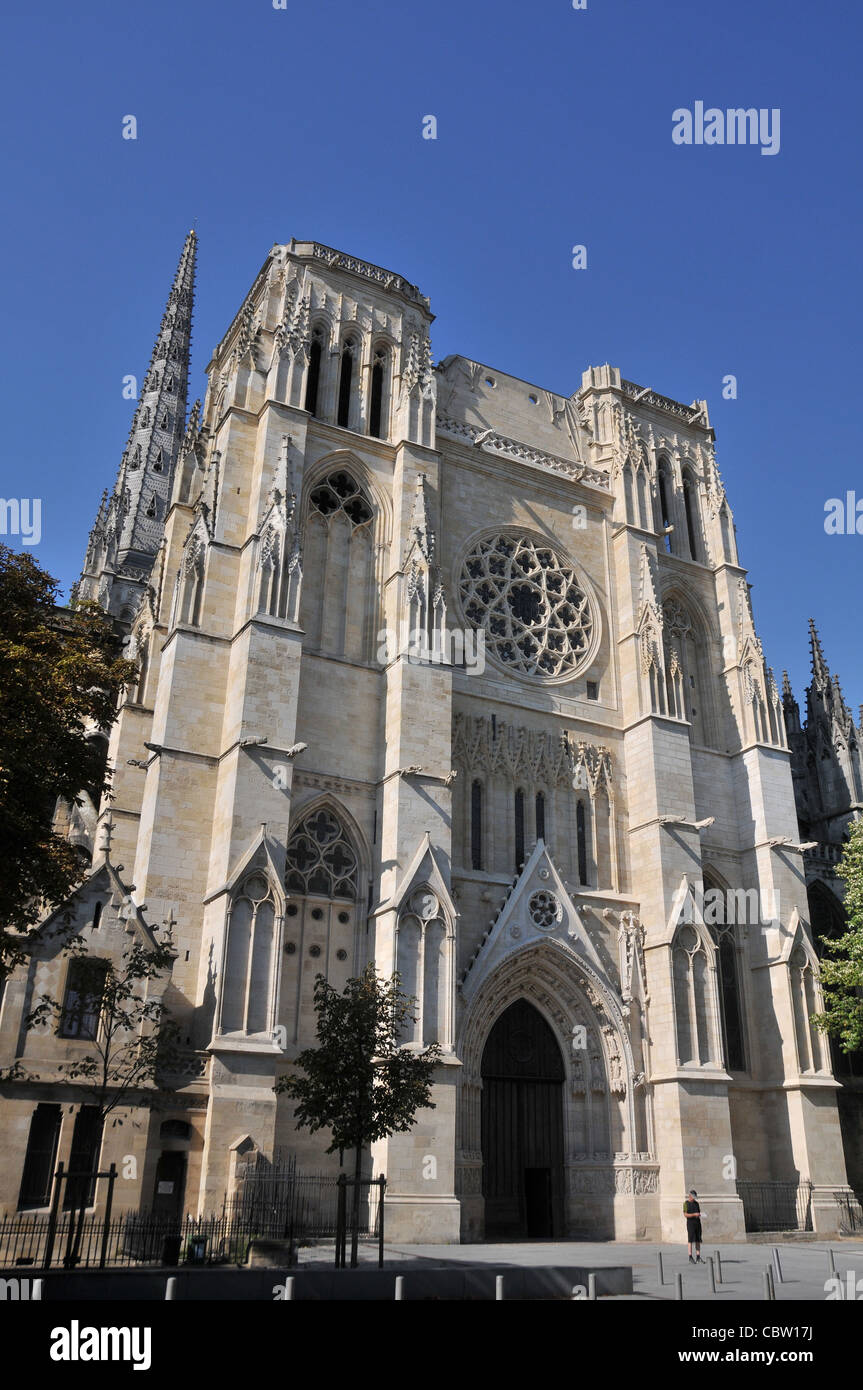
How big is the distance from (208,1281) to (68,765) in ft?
24.6

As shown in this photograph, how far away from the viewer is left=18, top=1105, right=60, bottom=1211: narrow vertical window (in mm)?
16359

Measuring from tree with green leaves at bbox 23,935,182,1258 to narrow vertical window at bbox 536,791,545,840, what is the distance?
961 cm

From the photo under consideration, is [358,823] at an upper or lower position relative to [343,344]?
lower

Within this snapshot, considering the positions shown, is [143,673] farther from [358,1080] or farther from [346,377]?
[358,1080]

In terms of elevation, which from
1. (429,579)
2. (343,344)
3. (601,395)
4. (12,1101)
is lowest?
(12,1101)

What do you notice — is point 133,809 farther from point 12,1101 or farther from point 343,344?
point 343,344

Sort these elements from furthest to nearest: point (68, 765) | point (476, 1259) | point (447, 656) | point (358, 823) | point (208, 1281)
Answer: point (447, 656), point (358, 823), point (476, 1259), point (68, 765), point (208, 1281)

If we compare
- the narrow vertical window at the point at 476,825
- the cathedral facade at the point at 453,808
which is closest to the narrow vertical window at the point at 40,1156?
the cathedral facade at the point at 453,808

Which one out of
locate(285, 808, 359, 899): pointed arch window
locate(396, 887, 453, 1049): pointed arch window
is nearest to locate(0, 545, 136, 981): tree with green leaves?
locate(285, 808, 359, 899): pointed arch window

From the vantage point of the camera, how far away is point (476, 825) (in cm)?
2412

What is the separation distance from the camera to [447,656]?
24.1m

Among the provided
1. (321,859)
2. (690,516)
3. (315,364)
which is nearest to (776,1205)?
(321,859)
